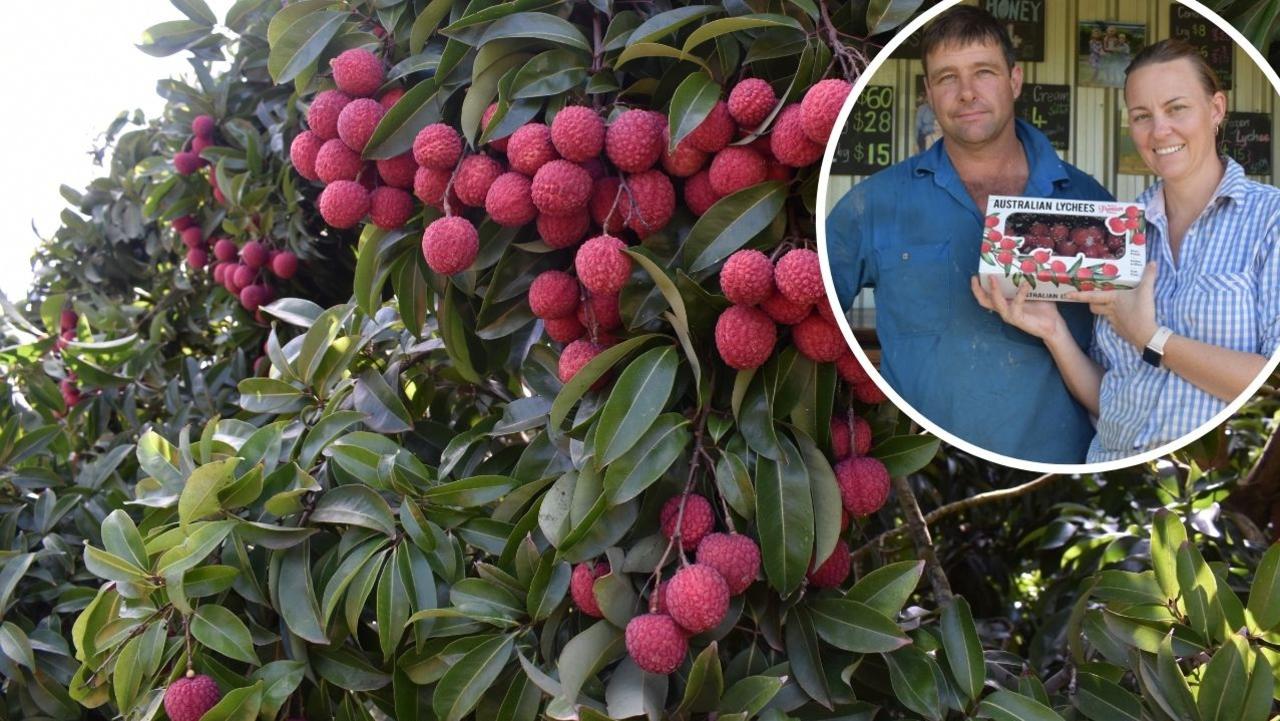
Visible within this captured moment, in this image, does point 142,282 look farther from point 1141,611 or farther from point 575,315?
point 1141,611

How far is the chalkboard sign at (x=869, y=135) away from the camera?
84cm

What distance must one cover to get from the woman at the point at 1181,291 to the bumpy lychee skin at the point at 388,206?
62 cm

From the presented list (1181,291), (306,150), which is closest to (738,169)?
(1181,291)

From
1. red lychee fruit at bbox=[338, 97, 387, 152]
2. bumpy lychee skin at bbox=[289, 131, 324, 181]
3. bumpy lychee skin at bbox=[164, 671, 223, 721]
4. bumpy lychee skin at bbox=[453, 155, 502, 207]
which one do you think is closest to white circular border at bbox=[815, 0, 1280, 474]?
bumpy lychee skin at bbox=[453, 155, 502, 207]

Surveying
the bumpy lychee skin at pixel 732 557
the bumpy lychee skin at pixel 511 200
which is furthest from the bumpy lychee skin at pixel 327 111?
the bumpy lychee skin at pixel 732 557

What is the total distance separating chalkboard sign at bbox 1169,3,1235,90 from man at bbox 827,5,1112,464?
116 mm

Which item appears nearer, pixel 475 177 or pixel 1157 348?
pixel 1157 348

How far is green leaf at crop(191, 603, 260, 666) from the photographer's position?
42.6 inches

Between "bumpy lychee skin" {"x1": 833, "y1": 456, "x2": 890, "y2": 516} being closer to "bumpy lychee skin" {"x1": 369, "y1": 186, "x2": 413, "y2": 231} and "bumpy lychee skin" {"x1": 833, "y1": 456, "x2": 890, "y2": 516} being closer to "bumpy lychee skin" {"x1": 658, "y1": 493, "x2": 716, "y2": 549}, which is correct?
"bumpy lychee skin" {"x1": 658, "y1": 493, "x2": 716, "y2": 549}

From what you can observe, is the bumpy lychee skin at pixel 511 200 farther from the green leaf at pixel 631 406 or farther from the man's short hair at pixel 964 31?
the man's short hair at pixel 964 31

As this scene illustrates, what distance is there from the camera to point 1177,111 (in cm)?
79

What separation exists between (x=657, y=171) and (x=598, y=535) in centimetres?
32

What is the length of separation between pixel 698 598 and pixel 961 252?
12.9 inches

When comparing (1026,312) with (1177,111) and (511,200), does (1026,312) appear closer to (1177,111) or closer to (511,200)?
(1177,111)
